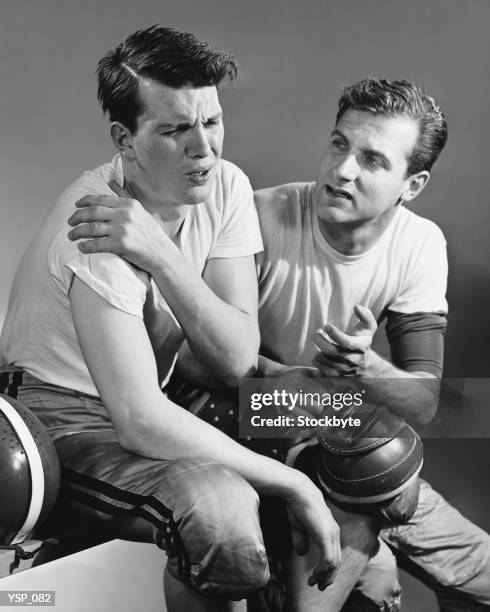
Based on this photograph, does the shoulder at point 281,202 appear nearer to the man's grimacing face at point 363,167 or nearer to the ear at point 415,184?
the man's grimacing face at point 363,167

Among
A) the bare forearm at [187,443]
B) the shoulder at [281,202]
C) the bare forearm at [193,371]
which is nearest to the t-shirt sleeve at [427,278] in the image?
the shoulder at [281,202]

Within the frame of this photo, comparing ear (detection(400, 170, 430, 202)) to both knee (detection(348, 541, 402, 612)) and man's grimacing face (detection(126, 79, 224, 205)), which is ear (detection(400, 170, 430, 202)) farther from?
knee (detection(348, 541, 402, 612))

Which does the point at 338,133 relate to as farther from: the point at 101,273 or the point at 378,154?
the point at 101,273

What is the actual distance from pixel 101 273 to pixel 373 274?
538 millimetres

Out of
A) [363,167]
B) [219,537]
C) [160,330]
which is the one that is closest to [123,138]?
[160,330]

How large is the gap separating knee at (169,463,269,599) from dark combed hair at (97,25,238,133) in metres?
0.57

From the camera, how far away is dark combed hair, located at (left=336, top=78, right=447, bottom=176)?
4.85 ft

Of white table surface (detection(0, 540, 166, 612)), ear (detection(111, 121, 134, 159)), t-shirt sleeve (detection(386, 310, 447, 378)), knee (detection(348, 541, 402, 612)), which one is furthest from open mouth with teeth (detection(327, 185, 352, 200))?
white table surface (detection(0, 540, 166, 612))

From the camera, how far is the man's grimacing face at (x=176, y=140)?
4.29 feet

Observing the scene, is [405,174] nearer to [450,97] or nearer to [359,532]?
[450,97]

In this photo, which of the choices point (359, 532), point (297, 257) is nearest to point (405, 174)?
point (297, 257)

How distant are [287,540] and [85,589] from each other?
451 mm

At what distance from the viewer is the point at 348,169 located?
4.83 feet

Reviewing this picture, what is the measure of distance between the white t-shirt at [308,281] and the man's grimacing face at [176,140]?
17 cm
